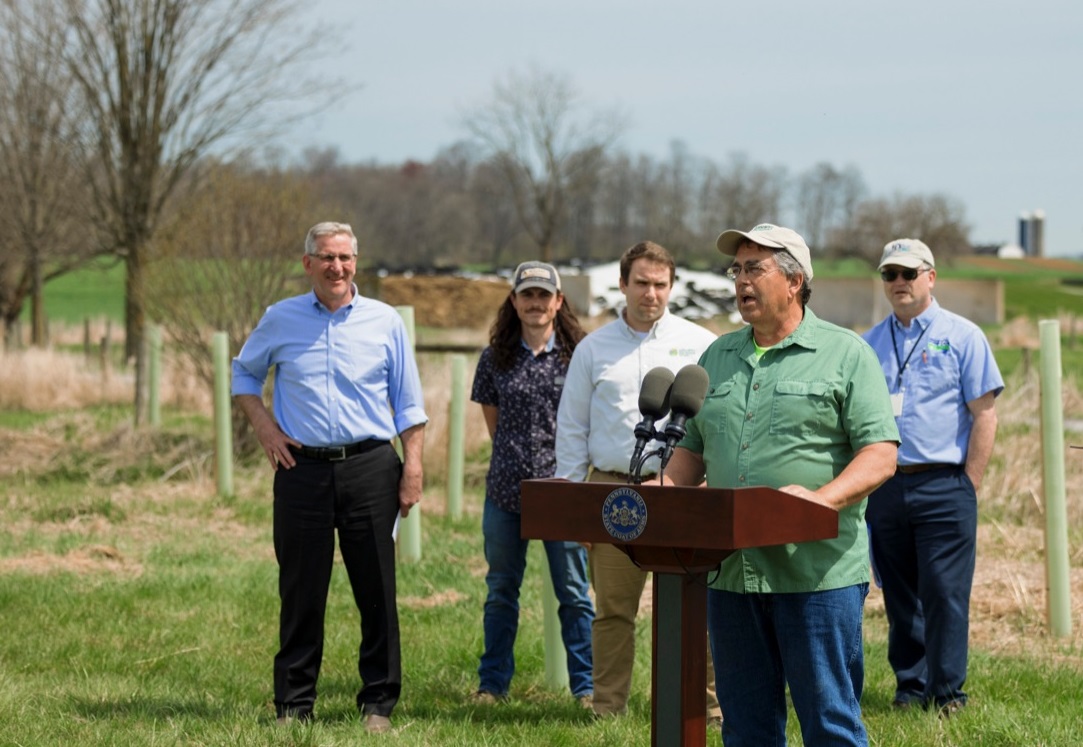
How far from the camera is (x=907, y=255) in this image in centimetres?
700

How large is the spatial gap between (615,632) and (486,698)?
2.83 ft

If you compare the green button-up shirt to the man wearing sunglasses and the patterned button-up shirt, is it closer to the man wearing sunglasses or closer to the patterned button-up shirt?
the man wearing sunglasses

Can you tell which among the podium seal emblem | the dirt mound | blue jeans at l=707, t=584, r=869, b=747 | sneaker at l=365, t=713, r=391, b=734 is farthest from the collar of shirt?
the dirt mound

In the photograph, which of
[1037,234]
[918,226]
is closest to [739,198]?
[918,226]

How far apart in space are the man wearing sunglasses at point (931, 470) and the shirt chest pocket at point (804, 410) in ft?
8.10

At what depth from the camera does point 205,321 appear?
16016mm

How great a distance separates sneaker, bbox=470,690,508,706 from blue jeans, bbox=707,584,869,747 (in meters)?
2.62

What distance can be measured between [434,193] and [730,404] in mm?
78007

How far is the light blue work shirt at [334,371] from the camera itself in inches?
263

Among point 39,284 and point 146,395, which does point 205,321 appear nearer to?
Answer: point 146,395

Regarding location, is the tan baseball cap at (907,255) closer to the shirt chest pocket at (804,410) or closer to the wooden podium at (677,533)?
the shirt chest pocket at (804,410)

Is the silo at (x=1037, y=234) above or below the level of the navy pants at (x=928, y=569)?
above

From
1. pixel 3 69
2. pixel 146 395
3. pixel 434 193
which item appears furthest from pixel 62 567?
pixel 434 193

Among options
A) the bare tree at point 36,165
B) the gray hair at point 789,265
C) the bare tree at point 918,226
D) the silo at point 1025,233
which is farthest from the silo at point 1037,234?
the gray hair at point 789,265
